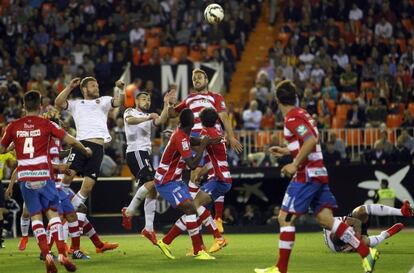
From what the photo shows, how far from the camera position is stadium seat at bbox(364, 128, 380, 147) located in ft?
84.8

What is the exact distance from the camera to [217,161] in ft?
55.3

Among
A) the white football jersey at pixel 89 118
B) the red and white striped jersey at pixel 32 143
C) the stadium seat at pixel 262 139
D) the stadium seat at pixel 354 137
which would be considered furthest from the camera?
the stadium seat at pixel 262 139

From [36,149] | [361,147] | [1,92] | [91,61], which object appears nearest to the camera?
[36,149]

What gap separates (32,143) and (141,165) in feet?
14.9

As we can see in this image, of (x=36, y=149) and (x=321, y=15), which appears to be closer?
(x=36, y=149)

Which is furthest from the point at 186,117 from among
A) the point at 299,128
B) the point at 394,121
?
the point at 394,121

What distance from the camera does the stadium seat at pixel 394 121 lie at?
89.6 feet

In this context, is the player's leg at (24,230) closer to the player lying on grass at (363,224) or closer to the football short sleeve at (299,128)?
the player lying on grass at (363,224)

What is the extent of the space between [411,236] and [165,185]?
6.79 metres

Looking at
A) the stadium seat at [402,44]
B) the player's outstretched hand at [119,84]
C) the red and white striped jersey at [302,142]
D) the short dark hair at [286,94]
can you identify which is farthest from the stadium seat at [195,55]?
the red and white striped jersey at [302,142]

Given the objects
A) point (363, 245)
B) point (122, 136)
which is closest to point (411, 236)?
point (363, 245)

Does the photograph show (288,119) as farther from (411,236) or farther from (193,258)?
(411,236)

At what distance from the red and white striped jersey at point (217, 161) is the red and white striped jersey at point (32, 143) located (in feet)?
12.5

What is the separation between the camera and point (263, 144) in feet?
86.5
